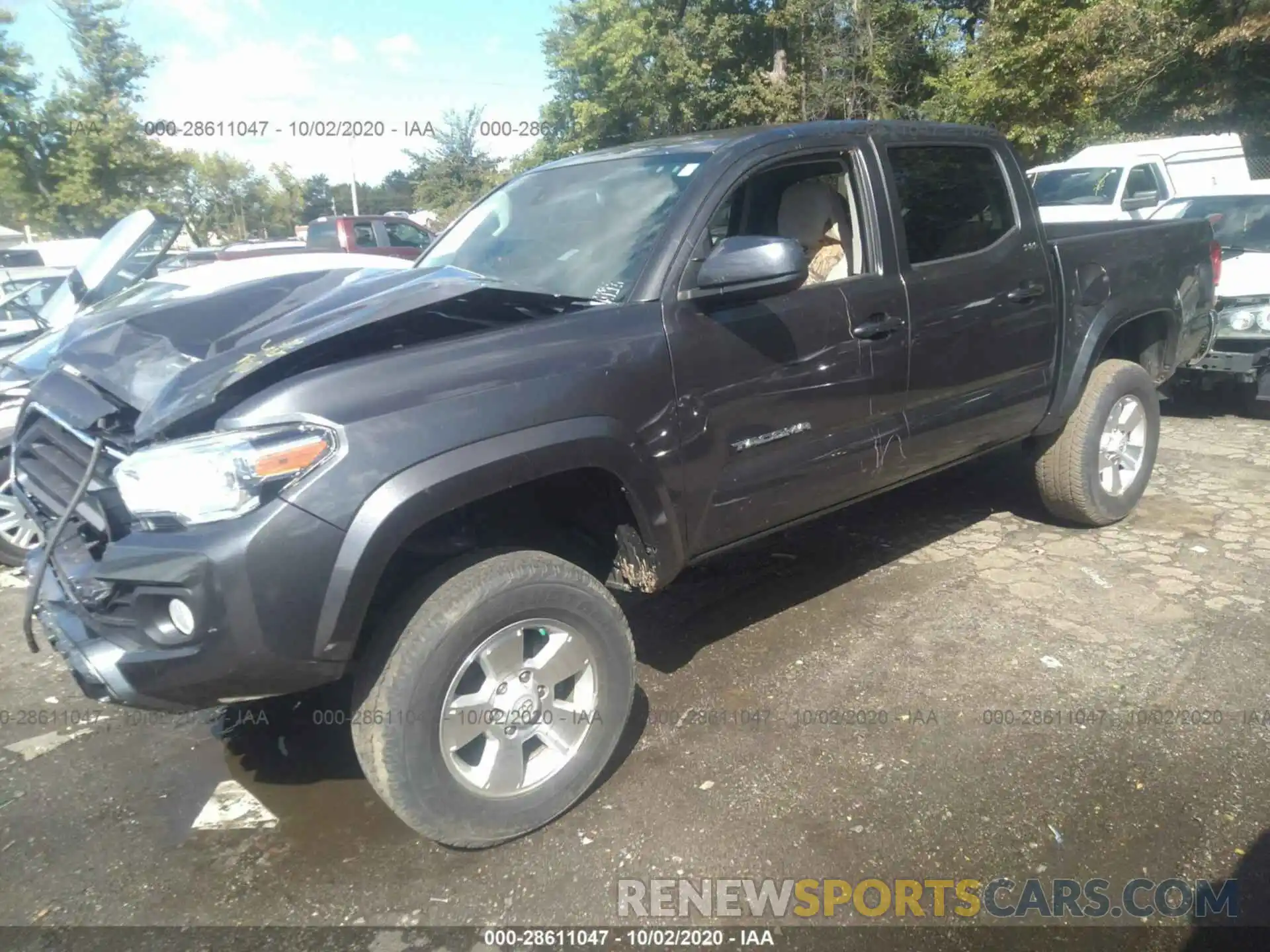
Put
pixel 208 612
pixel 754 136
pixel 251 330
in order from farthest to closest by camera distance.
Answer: pixel 754 136, pixel 251 330, pixel 208 612

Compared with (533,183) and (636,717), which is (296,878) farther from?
(533,183)

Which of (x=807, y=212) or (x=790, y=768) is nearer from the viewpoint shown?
(x=790, y=768)

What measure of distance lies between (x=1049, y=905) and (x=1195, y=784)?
0.79m

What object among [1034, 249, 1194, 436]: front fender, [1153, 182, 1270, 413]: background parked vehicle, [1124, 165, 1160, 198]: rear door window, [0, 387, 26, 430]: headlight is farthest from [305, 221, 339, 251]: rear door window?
[1034, 249, 1194, 436]: front fender

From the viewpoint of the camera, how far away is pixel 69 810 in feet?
9.72

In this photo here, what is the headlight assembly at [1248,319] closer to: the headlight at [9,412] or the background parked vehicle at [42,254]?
the headlight at [9,412]

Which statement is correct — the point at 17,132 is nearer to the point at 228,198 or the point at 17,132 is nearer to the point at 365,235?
the point at 365,235

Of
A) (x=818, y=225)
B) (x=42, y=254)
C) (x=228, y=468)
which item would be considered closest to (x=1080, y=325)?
(x=818, y=225)

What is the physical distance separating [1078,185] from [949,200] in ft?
33.6

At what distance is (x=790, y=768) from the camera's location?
3014 millimetres

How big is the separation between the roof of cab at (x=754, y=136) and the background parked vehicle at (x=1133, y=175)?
911cm

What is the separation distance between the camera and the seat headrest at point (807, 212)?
12.4 ft

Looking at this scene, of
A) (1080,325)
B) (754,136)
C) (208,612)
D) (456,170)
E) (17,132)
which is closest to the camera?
(208,612)

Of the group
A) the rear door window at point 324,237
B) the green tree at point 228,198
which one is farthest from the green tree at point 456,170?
the rear door window at point 324,237
